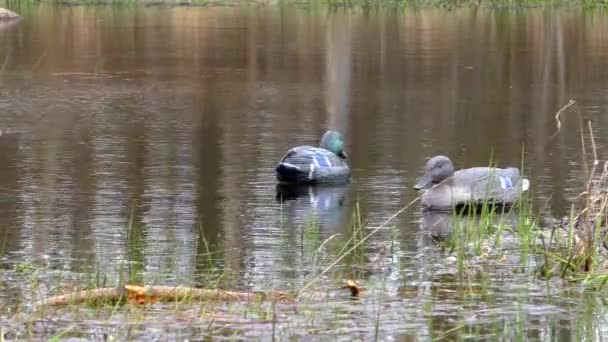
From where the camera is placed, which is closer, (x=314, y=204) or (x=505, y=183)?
(x=505, y=183)

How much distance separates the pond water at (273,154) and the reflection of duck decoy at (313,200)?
0.04 metres

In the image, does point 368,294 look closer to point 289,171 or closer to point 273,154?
point 289,171

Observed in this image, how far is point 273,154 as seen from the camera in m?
15.8

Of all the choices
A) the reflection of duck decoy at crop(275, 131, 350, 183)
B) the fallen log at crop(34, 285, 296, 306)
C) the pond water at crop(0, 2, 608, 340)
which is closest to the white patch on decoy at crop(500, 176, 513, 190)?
the pond water at crop(0, 2, 608, 340)

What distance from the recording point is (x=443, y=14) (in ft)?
135

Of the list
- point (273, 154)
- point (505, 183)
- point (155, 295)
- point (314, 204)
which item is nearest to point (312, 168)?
point (314, 204)

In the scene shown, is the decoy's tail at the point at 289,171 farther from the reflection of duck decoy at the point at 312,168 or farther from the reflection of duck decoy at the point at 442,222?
the reflection of duck decoy at the point at 442,222

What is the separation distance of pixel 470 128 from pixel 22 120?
5.51m

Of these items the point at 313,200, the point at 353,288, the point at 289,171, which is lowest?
the point at 313,200

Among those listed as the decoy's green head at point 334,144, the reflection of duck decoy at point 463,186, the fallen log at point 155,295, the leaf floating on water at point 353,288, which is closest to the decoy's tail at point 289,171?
the decoy's green head at point 334,144

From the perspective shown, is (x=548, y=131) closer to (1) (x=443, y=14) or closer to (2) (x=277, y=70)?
(2) (x=277, y=70)

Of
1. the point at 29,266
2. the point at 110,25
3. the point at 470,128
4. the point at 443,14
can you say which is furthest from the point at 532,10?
the point at 29,266

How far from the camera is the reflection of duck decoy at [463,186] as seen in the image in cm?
1215

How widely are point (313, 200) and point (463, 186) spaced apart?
1.62m
